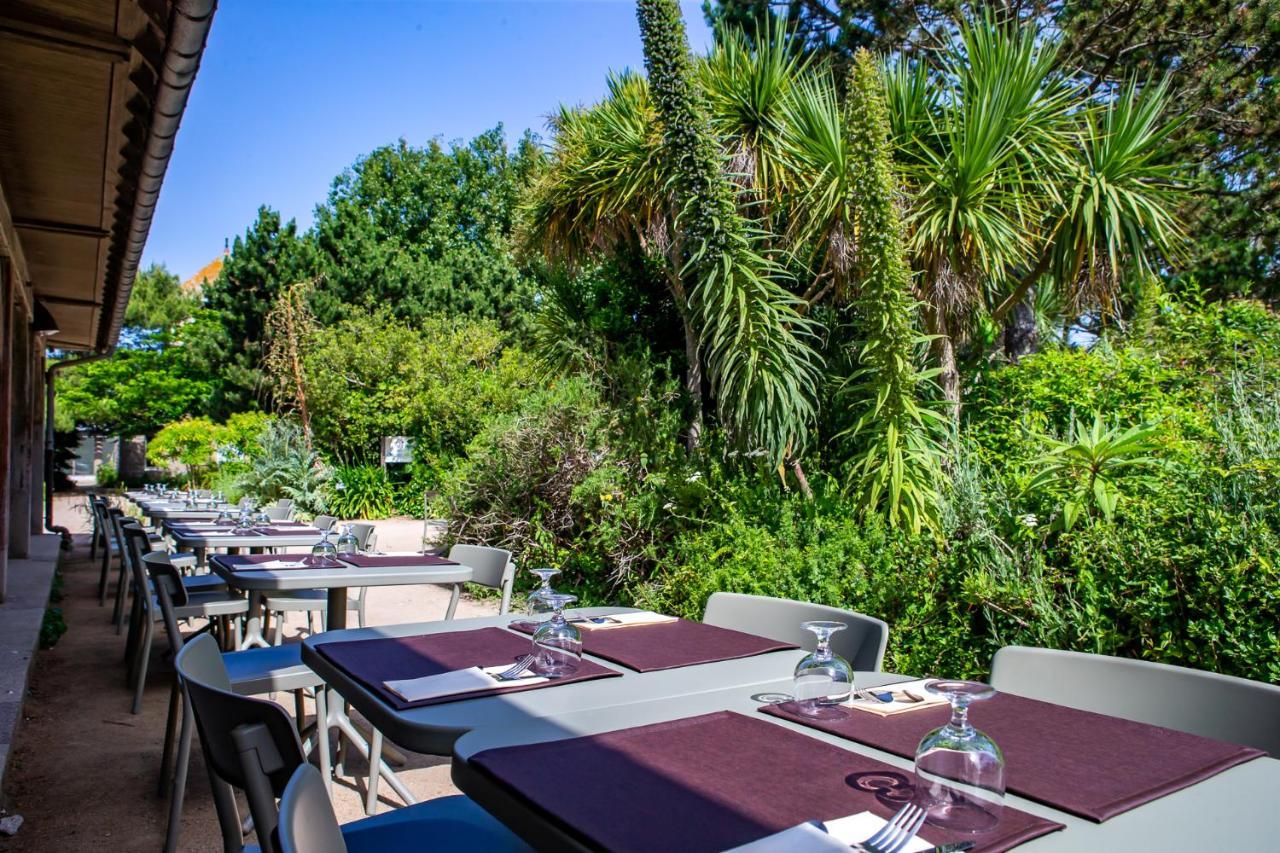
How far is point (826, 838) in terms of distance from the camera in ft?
3.49

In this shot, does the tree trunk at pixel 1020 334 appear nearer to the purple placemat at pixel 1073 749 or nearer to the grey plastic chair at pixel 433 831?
the purple placemat at pixel 1073 749

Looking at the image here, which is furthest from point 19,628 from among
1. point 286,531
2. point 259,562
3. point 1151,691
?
point 1151,691

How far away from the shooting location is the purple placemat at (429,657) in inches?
70.5

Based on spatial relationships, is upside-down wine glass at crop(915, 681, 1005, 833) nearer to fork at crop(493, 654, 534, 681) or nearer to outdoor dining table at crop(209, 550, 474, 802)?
fork at crop(493, 654, 534, 681)

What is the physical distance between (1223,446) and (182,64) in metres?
4.59

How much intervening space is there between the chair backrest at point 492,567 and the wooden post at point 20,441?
Result: 7116mm

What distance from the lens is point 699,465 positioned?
6.61 m

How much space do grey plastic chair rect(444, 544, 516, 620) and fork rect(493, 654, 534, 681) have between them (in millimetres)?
1820

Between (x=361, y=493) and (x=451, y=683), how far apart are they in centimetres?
1481

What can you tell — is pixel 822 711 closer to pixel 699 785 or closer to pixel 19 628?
pixel 699 785

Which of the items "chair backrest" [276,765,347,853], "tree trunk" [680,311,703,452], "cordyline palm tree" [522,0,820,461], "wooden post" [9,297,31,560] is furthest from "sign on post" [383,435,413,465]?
"chair backrest" [276,765,347,853]

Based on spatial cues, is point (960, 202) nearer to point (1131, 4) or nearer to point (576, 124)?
point (576, 124)

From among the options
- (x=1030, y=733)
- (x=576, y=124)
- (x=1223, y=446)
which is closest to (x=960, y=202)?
(x=1223, y=446)

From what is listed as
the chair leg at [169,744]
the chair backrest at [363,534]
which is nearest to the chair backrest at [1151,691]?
the chair leg at [169,744]
